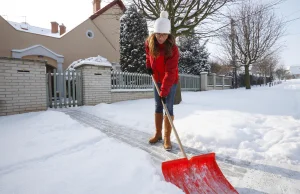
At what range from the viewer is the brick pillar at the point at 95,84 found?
588 centimetres

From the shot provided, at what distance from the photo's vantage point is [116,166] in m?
1.88

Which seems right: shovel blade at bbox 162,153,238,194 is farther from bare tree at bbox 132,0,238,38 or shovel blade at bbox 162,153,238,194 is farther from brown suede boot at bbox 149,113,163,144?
bare tree at bbox 132,0,238,38

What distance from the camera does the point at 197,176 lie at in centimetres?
161

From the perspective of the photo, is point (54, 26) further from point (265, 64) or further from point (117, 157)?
point (265, 64)

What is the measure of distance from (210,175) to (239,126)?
179 cm

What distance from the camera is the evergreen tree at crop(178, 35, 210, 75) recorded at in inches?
654

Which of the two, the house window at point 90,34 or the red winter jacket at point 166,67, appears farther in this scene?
the house window at point 90,34

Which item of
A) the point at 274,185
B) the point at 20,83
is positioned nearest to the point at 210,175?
the point at 274,185

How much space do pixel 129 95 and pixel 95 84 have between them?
5.36 ft

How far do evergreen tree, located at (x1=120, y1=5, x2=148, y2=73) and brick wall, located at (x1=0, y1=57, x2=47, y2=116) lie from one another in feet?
27.7

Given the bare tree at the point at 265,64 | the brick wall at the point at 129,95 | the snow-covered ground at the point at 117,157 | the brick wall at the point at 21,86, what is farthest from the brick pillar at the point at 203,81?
the brick wall at the point at 21,86

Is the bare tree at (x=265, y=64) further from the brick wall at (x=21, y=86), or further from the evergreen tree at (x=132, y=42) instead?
the brick wall at (x=21, y=86)

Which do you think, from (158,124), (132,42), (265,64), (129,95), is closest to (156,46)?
(158,124)

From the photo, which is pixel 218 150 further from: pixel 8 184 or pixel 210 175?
pixel 8 184
